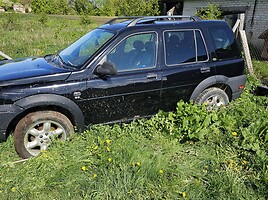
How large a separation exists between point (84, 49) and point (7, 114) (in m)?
1.46

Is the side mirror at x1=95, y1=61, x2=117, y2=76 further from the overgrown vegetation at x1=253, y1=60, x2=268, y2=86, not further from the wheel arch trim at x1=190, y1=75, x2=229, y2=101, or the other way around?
the overgrown vegetation at x1=253, y1=60, x2=268, y2=86

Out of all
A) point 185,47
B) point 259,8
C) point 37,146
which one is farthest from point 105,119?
point 259,8

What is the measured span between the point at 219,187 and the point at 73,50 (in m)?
2.90

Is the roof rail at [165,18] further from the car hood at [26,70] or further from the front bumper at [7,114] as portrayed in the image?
the front bumper at [7,114]

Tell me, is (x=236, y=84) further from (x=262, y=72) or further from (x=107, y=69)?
(x=262, y=72)

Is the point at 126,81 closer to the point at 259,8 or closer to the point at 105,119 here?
the point at 105,119

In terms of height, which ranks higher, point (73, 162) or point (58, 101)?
point (58, 101)

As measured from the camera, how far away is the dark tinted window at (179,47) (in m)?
3.64

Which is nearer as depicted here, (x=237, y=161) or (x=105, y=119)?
(x=237, y=161)

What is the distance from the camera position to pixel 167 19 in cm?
425

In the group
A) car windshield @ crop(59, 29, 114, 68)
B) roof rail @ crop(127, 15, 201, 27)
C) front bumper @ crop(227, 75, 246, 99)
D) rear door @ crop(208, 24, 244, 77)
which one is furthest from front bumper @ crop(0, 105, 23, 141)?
front bumper @ crop(227, 75, 246, 99)

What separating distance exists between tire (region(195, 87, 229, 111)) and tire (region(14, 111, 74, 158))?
223cm

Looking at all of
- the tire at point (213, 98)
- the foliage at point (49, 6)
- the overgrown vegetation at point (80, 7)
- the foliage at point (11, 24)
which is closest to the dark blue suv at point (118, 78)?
the tire at point (213, 98)

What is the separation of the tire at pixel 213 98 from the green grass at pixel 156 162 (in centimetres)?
50
